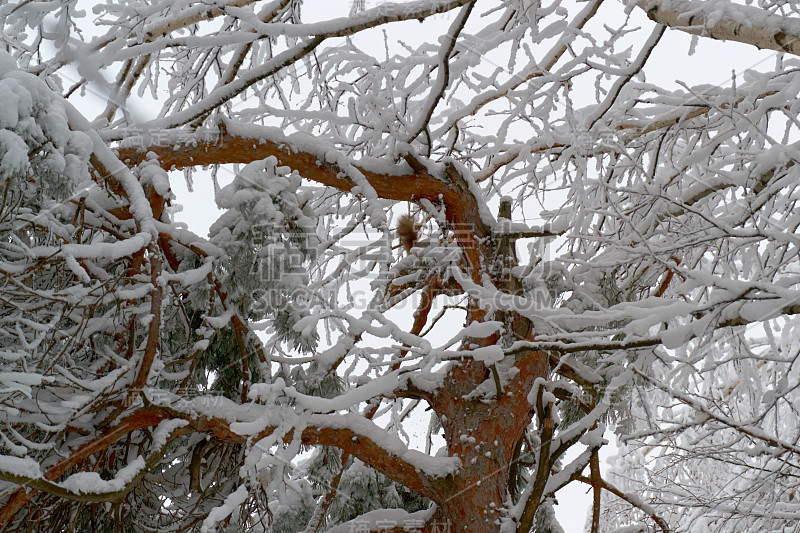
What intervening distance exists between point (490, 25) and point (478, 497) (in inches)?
108

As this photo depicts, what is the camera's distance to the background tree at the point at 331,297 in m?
2.38

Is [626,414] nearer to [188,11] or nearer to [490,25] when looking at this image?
[490,25]

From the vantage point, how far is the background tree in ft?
7.82

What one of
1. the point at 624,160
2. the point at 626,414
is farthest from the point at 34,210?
the point at 624,160

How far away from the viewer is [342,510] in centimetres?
376

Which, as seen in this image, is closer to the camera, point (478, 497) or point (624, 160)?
point (478, 497)

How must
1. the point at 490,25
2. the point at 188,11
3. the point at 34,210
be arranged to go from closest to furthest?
1. the point at 34,210
2. the point at 188,11
3. the point at 490,25

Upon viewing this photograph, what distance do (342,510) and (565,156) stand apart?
2.34m

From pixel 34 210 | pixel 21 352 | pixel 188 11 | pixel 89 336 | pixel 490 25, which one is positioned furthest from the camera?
pixel 490 25

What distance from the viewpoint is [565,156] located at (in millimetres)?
3758

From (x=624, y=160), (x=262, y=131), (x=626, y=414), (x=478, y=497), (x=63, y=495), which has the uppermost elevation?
(x=624, y=160)

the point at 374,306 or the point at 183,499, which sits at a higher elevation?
the point at 374,306

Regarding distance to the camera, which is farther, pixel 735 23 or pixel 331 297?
pixel 331 297

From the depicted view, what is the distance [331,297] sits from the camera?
4.27 m
